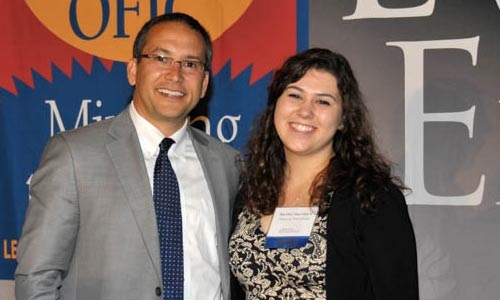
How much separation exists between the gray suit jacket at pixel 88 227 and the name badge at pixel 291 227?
0.39 m

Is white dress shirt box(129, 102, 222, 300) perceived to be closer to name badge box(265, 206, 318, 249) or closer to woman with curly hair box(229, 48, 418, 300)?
woman with curly hair box(229, 48, 418, 300)

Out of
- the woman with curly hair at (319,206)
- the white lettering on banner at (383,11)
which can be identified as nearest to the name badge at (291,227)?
the woman with curly hair at (319,206)

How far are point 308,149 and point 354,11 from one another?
3.73 feet

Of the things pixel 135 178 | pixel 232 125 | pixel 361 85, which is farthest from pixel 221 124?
pixel 135 178

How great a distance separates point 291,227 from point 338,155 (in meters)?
0.34

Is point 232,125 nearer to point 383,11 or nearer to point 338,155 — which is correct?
point 383,11

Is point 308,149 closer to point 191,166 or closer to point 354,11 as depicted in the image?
Answer: point 191,166

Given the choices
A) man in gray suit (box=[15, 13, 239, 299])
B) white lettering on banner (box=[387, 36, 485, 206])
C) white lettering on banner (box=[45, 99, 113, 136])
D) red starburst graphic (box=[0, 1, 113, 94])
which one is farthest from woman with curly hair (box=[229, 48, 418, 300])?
red starburst graphic (box=[0, 1, 113, 94])

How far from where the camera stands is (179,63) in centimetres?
238

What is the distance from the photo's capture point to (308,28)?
325cm

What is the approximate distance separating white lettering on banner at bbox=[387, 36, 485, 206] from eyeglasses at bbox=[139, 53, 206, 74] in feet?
3.79

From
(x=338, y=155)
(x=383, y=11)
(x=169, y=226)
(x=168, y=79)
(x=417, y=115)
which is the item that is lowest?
(x=169, y=226)

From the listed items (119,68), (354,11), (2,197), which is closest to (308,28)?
(354,11)

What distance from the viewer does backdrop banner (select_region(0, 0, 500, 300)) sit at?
3.05m
